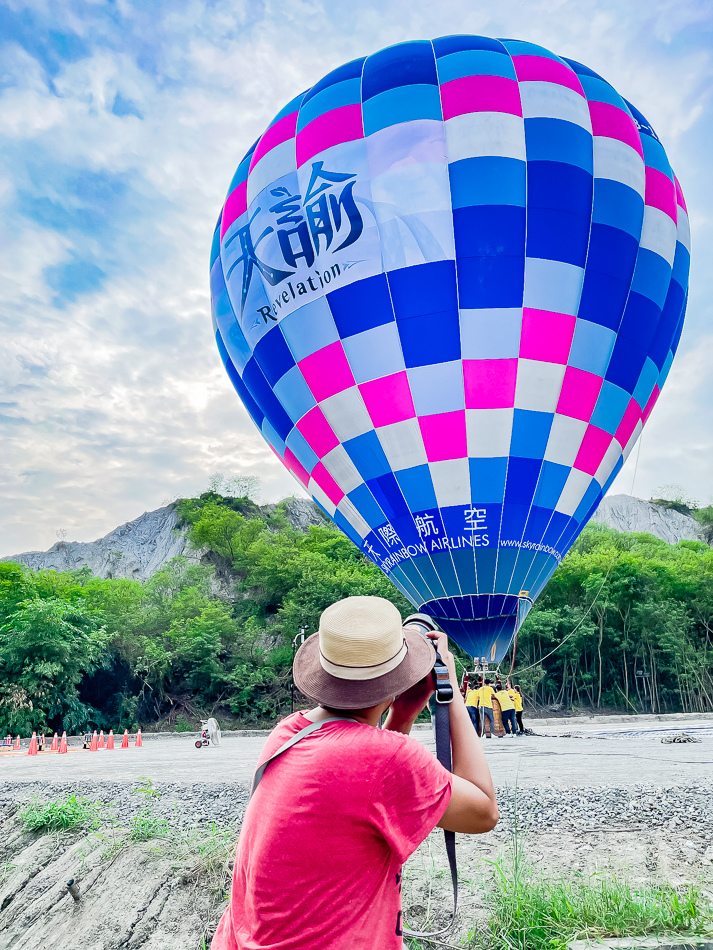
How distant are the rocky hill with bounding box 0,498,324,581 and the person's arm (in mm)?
58242

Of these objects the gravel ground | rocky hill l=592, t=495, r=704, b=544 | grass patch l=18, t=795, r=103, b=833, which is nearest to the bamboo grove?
the gravel ground

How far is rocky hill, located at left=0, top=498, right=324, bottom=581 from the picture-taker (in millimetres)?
62250

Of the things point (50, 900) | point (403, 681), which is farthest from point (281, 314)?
point (403, 681)

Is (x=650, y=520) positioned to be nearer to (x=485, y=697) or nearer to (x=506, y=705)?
(x=506, y=705)

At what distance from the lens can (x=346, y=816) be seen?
1488 millimetres

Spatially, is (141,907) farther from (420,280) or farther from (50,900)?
(420,280)

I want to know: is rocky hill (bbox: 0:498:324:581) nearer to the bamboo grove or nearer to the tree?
the bamboo grove

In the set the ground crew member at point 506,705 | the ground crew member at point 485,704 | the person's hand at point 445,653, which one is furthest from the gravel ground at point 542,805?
the ground crew member at point 506,705

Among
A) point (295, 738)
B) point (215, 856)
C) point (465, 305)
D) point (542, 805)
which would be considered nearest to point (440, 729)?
point (295, 738)

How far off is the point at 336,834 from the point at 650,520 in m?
82.9

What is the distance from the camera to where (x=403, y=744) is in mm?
1531

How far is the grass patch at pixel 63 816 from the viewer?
5035mm

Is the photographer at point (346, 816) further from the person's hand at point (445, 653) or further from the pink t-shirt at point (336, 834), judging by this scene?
the person's hand at point (445, 653)

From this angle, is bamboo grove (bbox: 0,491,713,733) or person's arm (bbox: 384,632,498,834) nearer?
person's arm (bbox: 384,632,498,834)
